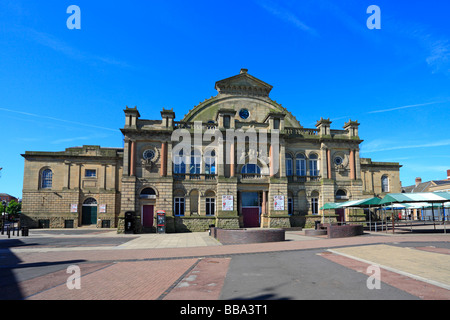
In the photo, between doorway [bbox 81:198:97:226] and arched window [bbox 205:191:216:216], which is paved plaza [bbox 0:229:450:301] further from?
doorway [bbox 81:198:97:226]

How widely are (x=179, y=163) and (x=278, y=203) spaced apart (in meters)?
11.1

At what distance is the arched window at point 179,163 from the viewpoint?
1207 inches

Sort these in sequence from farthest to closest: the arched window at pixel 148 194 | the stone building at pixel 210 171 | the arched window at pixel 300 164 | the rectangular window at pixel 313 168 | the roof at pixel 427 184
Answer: the roof at pixel 427 184, the rectangular window at pixel 313 168, the arched window at pixel 300 164, the stone building at pixel 210 171, the arched window at pixel 148 194

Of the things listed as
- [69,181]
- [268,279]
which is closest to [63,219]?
[69,181]

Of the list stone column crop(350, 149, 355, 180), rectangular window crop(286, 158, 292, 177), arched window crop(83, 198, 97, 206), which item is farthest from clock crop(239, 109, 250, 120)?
arched window crop(83, 198, 97, 206)

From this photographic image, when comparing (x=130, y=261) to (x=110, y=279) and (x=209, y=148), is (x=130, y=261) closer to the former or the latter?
(x=110, y=279)

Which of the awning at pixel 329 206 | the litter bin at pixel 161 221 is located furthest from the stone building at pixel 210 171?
the awning at pixel 329 206

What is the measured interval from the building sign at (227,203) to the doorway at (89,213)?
17279 millimetres

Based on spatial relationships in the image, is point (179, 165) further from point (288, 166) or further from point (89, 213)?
point (89, 213)

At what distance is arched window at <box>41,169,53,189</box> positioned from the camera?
117 ft

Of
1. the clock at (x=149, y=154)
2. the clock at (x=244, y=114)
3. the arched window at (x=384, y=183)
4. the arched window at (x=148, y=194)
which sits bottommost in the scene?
the arched window at (x=148, y=194)

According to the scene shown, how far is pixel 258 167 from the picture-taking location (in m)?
31.5

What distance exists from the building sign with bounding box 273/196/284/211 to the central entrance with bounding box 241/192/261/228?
2.18 meters

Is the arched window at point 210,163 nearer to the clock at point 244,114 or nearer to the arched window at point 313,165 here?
the clock at point 244,114
